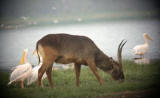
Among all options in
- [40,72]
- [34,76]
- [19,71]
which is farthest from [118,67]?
[19,71]

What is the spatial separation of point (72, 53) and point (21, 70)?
972 mm

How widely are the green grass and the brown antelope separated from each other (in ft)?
0.38

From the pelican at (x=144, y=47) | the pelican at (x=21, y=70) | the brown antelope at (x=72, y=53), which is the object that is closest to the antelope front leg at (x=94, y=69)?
the brown antelope at (x=72, y=53)

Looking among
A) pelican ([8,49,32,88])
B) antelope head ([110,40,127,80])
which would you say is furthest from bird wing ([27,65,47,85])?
antelope head ([110,40,127,80])

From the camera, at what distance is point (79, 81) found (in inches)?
217

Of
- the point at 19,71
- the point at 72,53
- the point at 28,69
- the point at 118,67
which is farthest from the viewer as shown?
the point at 28,69

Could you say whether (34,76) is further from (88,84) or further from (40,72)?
(88,84)

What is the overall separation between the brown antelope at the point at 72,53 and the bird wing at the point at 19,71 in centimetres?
36

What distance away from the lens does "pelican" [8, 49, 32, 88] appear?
558 cm

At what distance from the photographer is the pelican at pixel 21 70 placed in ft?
18.3

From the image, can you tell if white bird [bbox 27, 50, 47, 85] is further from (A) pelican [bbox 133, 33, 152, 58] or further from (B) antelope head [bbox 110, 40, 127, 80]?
(A) pelican [bbox 133, 33, 152, 58]

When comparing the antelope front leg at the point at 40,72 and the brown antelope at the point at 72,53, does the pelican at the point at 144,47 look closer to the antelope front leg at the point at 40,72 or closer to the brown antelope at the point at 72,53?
the brown antelope at the point at 72,53

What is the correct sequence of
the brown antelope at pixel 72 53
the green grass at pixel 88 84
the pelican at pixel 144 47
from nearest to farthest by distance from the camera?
1. the green grass at pixel 88 84
2. the brown antelope at pixel 72 53
3. the pelican at pixel 144 47

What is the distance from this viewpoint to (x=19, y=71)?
5695mm
